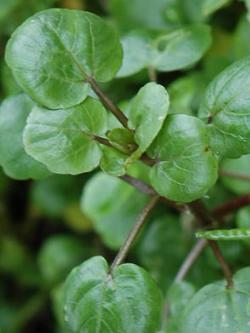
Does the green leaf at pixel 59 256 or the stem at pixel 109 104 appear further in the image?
the green leaf at pixel 59 256

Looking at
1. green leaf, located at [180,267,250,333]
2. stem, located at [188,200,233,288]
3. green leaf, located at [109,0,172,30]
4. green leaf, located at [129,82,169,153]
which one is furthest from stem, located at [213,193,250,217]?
green leaf, located at [109,0,172,30]

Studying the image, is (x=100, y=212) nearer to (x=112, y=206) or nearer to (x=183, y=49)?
(x=112, y=206)

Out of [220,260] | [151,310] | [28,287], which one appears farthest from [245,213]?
[28,287]

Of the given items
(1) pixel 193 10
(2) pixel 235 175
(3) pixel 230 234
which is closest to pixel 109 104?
(3) pixel 230 234

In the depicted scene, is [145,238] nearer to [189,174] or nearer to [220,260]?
[220,260]

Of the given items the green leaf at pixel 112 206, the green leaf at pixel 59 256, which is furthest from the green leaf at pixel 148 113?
the green leaf at pixel 59 256

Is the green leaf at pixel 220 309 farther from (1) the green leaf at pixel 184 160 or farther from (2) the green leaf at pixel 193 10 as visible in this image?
(2) the green leaf at pixel 193 10

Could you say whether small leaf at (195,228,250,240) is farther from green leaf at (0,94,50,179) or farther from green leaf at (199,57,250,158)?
green leaf at (0,94,50,179)
